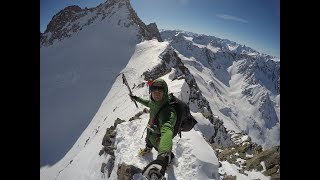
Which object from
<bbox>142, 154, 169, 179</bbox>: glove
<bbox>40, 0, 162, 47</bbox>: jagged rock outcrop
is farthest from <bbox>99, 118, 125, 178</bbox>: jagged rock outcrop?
<bbox>40, 0, 162, 47</bbox>: jagged rock outcrop

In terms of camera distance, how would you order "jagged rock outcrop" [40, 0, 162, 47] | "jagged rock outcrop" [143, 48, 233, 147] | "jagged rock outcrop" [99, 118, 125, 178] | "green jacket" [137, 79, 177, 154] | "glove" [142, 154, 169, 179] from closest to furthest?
"glove" [142, 154, 169, 179], "green jacket" [137, 79, 177, 154], "jagged rock outcrop" [99, 118, 125, 178], "jagged rock outcrop" [143, 48, 233, 147], "jagged rock outcrop" [40, 0, 162, 47]

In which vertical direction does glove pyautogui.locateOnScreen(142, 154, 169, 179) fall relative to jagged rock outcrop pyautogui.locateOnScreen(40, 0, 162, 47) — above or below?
below

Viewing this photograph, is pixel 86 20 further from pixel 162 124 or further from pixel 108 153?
pixel 162 124

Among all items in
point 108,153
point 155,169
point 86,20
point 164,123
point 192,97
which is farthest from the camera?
point 86,20

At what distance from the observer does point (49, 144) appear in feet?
159

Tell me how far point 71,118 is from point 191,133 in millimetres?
43475

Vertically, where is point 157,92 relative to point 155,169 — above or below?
above

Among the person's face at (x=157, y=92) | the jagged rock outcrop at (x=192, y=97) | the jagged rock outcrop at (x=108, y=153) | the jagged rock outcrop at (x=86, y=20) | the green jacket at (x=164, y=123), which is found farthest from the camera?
the jagged rock outcrop at (x=86, y=20)

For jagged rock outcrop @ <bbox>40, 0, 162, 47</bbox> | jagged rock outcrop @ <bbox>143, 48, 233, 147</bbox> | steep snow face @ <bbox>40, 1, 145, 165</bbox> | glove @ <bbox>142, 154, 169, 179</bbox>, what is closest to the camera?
glove @ <bbox>142, 154, 169, 179</bbox>

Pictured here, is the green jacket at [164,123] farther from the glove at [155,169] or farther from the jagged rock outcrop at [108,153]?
the jagged rock outcrop at [108,153]

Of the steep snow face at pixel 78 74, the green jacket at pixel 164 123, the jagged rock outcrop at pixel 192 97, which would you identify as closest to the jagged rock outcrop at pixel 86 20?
the steep snow face at pixel 78 74

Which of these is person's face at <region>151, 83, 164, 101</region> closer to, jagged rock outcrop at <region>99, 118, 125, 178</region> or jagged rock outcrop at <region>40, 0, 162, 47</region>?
jagged rock outcrop at <region>99, 118, 125, 178</region>

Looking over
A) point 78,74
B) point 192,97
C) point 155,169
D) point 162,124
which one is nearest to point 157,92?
point 162,124
